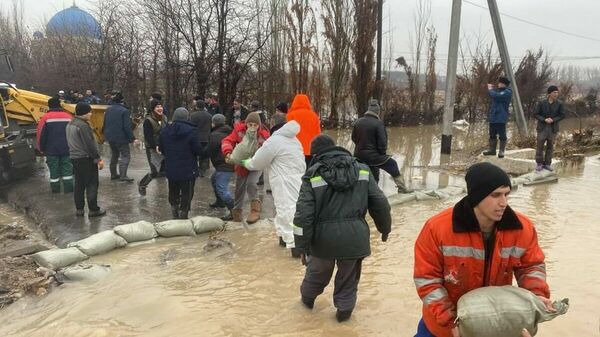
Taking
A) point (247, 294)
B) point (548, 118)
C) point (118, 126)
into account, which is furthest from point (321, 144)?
point (548, 118)

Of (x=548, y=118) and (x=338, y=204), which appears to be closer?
(x=338, y=204)

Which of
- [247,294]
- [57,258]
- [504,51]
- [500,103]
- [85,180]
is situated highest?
[504,51]

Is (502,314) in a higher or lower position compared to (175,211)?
higher

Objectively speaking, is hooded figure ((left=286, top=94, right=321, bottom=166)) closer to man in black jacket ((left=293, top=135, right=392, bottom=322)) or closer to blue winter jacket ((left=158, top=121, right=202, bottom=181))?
blue winter jacket ((left=158, top=121, right=202, bottom=181))

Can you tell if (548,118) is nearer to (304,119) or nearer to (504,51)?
(304,119)

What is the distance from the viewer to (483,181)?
2.13 meters

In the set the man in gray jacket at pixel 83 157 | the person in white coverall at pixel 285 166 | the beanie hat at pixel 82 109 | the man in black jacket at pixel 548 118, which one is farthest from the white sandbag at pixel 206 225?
the man in black jacket at pixel 548 118

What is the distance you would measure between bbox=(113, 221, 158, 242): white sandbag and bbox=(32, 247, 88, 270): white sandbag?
0.58m

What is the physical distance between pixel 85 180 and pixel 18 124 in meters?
5.13

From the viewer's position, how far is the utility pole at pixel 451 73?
1140 centimetres

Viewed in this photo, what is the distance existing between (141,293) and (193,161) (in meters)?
2.19

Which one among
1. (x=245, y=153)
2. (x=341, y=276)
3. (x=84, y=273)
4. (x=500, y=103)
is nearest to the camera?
(x=341, y=276)

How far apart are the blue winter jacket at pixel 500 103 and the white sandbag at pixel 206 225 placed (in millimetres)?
6134

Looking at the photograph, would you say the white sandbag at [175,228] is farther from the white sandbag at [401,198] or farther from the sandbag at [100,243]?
the white sandbag at [401,198]
